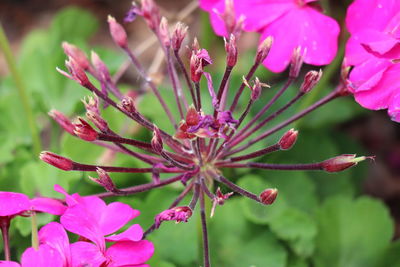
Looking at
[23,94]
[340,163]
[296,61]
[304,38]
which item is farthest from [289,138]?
[23,94]

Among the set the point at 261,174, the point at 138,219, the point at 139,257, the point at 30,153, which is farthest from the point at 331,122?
the point at 139,257

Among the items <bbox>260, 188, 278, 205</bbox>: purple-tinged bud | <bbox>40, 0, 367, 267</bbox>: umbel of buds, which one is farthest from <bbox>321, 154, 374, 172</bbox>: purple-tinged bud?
<bbox>260, 188, 278, 205</bbox>: purple-tinged bud

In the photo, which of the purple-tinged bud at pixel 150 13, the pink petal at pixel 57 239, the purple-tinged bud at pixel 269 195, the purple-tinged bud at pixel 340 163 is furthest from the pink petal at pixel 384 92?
the pink petal at pixel 57 239

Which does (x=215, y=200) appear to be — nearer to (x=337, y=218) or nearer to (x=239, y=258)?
(x=239, y=258)

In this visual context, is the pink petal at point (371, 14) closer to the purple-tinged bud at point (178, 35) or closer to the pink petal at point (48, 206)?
the purple-tinged bud at point (178, 35)

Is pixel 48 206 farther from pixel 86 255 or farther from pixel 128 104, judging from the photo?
pixel 128 104

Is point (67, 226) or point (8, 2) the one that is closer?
point (67, 226)
